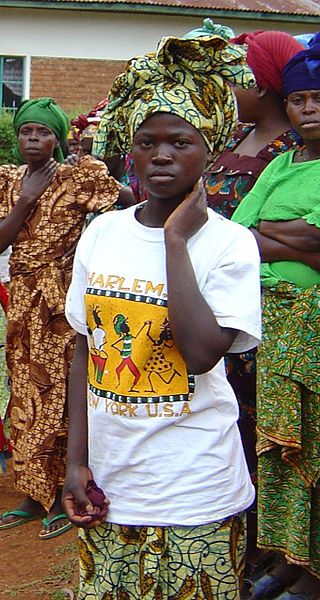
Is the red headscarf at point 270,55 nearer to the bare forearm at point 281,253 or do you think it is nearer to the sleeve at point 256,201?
the sleeve at point 256,201

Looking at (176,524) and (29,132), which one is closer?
(176,524)

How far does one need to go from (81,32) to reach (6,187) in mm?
12676

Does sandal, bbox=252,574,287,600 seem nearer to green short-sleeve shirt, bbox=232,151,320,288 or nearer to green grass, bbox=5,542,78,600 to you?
green grass, bbox=5,542,78,600

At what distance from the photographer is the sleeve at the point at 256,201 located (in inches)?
136

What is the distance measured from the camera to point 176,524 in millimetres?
2166

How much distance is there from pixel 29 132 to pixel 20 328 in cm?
103

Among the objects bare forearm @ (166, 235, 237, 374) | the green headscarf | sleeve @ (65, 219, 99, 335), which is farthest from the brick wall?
bare forearm @ (166, 235, 237, 374)

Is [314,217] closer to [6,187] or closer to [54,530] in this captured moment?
[6,187]

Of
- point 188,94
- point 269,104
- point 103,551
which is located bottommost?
point 103,551

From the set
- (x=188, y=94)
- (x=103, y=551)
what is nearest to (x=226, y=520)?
(x=103, y=551)

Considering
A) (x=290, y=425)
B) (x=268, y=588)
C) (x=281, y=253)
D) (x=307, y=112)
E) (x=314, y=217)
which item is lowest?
(x=268, y=588)

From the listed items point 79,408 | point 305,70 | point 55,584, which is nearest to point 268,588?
point 55,584

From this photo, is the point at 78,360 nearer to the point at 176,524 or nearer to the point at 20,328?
the point at 176,524

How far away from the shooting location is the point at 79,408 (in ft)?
7.88
